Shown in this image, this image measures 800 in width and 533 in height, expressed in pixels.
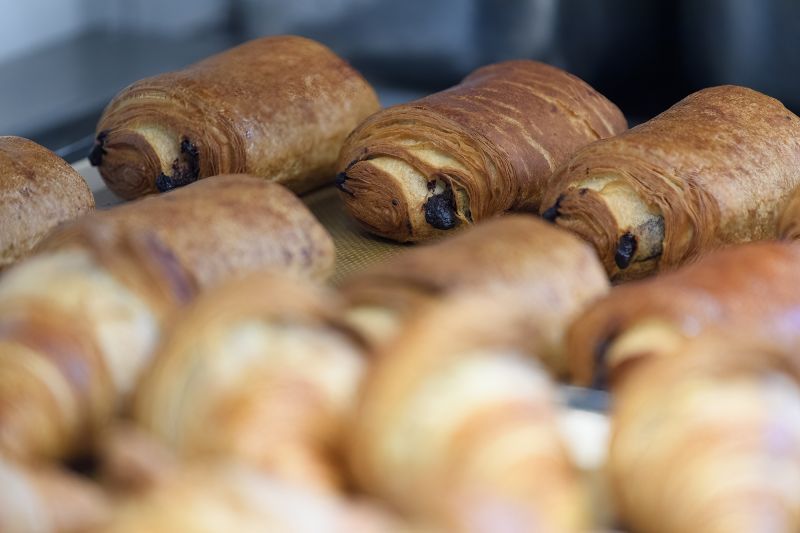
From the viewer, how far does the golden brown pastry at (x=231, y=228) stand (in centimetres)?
123

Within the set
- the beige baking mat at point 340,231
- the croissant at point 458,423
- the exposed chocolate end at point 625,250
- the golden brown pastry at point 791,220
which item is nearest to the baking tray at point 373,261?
the beige baking mat at point 340,231

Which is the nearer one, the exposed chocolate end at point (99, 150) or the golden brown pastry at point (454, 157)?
the golden brown pastry at point (454, 157)

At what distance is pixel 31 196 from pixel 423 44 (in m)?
1.28

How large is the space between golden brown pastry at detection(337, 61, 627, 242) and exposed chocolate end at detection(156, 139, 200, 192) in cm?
25

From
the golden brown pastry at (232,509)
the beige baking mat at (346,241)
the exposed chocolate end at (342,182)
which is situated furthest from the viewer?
the exposed chocolate end at (342,182)

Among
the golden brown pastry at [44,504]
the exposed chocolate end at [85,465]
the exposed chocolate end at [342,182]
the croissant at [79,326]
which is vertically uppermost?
the golden brown pastry at [44,504]

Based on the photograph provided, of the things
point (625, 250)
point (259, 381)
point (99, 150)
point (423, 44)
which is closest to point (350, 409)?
point (259, 381)

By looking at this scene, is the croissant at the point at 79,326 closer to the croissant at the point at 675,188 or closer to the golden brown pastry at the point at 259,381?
the golden brown pastry at the point at 259,381

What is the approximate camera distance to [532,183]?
1985 millimetres

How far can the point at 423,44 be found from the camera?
2793 millimetres

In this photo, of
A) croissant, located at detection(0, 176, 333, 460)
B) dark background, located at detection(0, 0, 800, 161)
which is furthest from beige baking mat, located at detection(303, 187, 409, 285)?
croissant, located at detection(0, 176, 333, 460)

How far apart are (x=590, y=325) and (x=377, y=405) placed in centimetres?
39

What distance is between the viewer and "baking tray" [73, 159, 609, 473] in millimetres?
950

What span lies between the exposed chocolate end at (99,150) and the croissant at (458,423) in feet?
4.60
